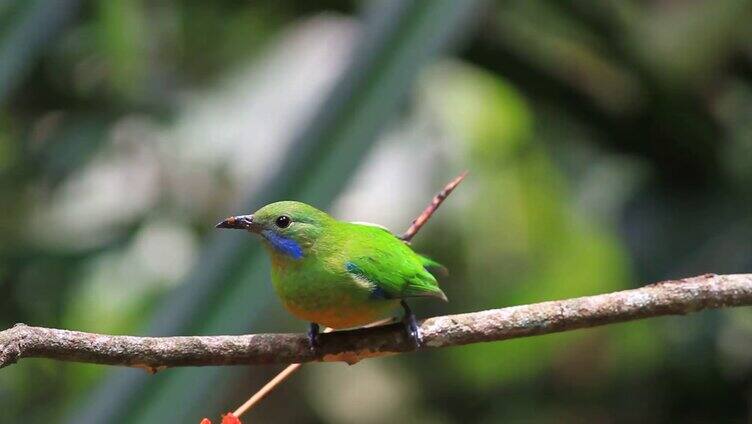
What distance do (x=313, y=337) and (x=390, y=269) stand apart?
0.26m

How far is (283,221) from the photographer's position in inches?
76.7

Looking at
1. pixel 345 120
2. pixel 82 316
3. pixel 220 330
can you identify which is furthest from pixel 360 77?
pixel 82 316

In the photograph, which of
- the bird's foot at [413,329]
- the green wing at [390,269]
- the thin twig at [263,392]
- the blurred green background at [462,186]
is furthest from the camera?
the blurred green background at [462,186]

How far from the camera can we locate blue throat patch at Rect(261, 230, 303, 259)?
1.95 meters

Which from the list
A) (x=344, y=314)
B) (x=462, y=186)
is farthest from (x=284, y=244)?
(x=462, y=186)

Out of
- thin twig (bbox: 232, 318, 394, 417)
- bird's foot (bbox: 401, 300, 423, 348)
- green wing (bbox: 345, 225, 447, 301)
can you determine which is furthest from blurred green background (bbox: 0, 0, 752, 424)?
thin twig (bbox: 232, 318, 394, 417)

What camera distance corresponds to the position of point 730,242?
4.64m

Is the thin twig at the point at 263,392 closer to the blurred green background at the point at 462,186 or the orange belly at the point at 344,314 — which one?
the orange belly at the point at 344,314

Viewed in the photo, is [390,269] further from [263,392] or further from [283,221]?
[263,392]

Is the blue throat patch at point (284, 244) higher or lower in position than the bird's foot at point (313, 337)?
higher

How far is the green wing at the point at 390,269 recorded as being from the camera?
203 cm

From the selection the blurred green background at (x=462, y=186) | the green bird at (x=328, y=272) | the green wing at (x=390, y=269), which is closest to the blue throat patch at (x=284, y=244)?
the green bird at (x=328, y=272)

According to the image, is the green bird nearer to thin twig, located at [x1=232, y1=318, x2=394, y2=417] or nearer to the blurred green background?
thin twig, located at [x1=232, y1=318, x2=394, y2=417]

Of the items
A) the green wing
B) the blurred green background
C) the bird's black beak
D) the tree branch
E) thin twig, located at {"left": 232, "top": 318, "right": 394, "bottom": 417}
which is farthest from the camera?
the blurred green background
